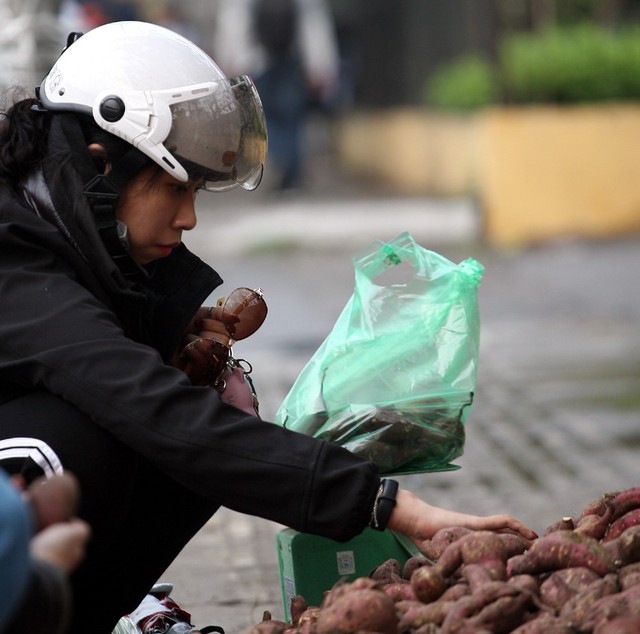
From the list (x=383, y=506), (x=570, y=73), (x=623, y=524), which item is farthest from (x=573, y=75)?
(x=383, y=506)

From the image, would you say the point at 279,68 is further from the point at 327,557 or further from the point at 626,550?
the point at 626,550

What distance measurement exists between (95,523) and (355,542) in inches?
22.2

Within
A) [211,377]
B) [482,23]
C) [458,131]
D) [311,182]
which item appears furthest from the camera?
[311,182]

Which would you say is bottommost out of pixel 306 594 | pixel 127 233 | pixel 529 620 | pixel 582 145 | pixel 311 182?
pixel 529 620

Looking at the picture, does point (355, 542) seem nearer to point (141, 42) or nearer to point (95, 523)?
point (95, 523)

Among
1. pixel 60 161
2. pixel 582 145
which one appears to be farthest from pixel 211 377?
pixel 582 145

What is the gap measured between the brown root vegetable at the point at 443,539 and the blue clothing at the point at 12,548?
3.07ft

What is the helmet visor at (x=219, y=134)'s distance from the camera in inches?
105

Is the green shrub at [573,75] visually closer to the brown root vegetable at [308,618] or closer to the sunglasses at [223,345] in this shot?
the sunglasses at [223,345]

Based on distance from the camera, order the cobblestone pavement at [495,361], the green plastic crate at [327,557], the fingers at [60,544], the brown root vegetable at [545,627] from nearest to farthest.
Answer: the fingers at [60,544], the brown root vegetable at [545,627], the green plastic crate at [327,557], the cobblestone pavement at [495,361]

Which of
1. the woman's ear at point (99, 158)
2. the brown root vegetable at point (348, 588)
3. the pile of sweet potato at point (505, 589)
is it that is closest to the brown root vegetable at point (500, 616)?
the pile of sweet potato at point (505, 589)

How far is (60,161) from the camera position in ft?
8.67

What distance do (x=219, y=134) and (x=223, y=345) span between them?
0.48 meters

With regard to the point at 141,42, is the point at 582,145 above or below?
above
